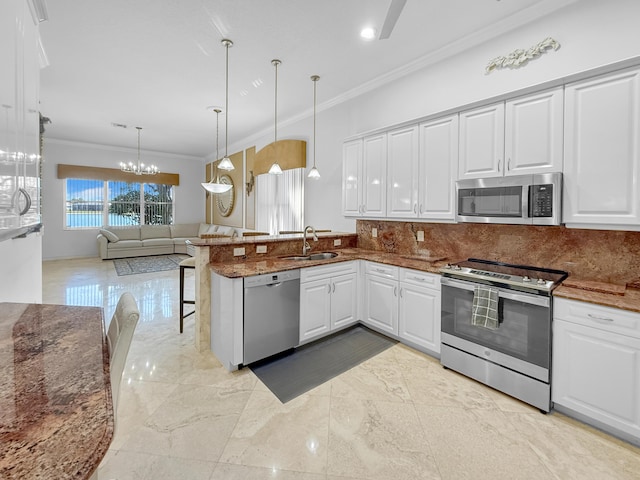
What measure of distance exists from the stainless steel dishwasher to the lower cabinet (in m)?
0.92

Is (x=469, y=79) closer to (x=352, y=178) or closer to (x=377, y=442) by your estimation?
(x=352, y=178)

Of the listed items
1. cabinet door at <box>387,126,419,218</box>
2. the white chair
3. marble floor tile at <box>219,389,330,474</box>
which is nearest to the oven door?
cabinet door at <box>387,126,419,218</box>

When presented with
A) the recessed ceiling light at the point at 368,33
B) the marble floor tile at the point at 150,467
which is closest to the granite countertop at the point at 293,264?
the marble floor tile at the point at 150,467

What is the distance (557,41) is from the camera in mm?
2480

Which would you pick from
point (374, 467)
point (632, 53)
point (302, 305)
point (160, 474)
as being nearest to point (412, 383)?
point (374, 467)

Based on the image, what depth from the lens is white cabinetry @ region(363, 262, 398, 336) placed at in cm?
314

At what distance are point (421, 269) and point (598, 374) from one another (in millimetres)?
1352

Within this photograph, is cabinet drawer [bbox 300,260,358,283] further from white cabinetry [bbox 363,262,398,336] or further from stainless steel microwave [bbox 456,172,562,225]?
stainless steel microwave [bbox 456,172,562,225]

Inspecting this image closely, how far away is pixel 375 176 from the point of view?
352 cm

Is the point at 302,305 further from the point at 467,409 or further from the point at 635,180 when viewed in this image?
the point at 635,180

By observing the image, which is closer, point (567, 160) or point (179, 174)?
point (567, 160)

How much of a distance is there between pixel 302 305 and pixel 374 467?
149 cm

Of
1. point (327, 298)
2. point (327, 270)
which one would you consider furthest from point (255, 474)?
point (327, 270)

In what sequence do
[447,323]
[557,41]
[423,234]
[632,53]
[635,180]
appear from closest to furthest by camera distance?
[635,180] < [632,53] < [557,41] < [447,323] < [423,234]
